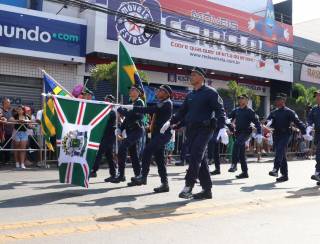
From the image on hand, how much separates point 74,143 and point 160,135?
1450 millimetres

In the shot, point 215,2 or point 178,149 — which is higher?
point 215,2

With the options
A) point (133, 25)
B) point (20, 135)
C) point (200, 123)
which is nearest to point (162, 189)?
point (200, 123)

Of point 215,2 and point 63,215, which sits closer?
point 63,215

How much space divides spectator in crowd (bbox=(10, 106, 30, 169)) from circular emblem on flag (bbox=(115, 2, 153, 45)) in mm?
7142

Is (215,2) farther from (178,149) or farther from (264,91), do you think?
(178,149)

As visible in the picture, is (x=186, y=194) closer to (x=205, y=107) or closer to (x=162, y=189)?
(x=162, y=189)

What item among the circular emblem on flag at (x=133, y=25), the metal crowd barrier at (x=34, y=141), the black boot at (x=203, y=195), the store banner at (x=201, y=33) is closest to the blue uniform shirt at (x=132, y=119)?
the black boot at (x=203, y=195)

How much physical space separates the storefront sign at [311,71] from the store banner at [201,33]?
1931mm

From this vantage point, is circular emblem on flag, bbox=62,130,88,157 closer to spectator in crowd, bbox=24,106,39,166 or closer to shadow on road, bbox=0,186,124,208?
shadow on road, bbox=0,186,124,208

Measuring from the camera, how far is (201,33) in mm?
21453

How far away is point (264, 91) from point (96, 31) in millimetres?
12193

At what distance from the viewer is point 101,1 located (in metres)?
18.0

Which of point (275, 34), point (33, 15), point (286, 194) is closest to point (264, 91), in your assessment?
point (275, 34)

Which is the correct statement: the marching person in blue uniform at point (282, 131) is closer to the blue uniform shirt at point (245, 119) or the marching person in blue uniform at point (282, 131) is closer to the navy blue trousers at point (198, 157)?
the blue uniform shirt at point (245, 119)
